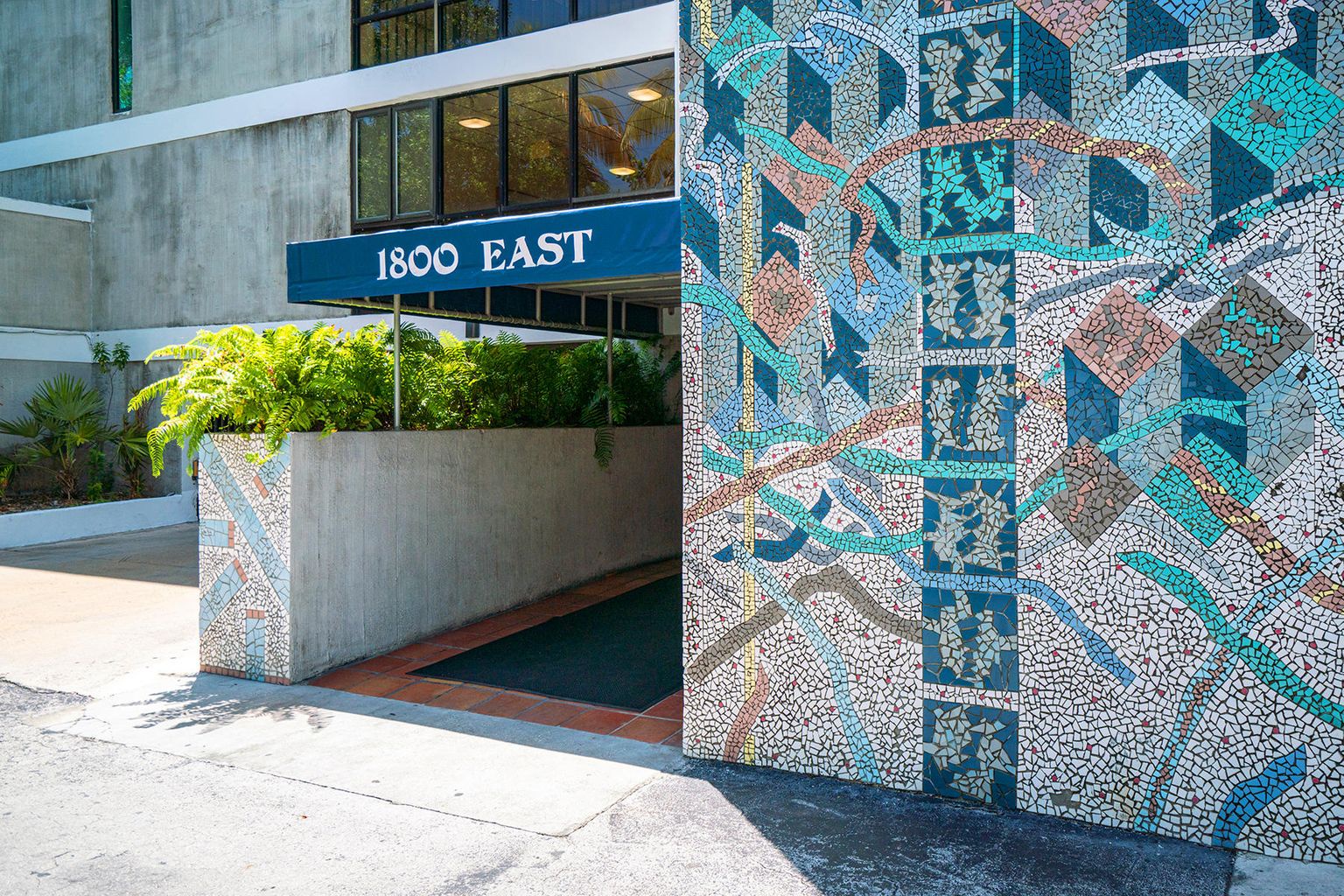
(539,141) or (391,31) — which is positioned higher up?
(391,31)

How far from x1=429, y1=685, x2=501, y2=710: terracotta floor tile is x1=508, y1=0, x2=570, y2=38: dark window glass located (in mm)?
8816

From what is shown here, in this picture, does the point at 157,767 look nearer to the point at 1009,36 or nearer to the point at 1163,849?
the point at 1163,849

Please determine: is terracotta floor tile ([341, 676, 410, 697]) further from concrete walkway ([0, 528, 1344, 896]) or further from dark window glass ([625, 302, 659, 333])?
dark window glass ([625, 302, 659, 333])

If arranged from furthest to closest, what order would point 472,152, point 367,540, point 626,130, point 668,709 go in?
point 472,152
point 626,130
point 367,540
point 668,709

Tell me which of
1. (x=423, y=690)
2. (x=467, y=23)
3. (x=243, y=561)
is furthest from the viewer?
(x=467, y=23)

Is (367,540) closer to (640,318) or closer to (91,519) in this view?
(640,318)

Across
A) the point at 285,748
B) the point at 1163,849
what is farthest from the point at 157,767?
the point at 1163,849

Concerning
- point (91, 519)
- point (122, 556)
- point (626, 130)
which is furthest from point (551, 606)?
point (91, 519)

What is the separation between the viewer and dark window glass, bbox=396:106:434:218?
42.6 ft

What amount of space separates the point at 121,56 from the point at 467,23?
7108mm

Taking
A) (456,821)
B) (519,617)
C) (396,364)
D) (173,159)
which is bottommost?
(456,821)

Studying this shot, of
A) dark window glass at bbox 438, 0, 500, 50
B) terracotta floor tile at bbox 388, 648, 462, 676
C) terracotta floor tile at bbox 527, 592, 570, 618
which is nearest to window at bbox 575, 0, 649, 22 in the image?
dark window glass at bbox 438, 0, 500, 50

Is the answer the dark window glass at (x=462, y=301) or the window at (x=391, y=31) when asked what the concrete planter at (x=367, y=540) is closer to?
the dark window glass at (x=462, y=301)

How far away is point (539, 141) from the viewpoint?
39.9ft
